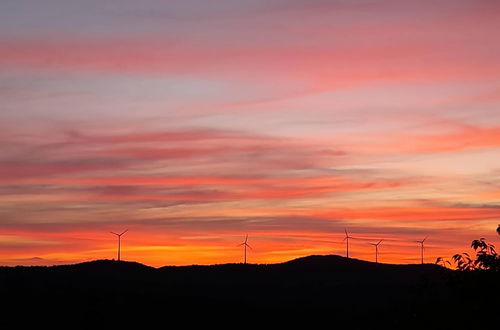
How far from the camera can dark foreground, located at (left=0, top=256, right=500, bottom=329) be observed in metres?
121

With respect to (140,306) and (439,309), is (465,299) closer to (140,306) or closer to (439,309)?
(439,309)

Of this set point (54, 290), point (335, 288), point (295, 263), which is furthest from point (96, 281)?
point (295, 263)

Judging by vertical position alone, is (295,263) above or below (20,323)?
above

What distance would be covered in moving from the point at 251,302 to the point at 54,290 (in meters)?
34.0

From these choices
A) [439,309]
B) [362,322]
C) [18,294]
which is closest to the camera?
[439,309]

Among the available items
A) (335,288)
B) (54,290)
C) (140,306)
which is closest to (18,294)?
(54,290)

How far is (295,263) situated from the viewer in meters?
187

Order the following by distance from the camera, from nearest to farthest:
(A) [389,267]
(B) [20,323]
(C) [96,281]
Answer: (B) [20,323] < (C) [96,281] < (A) [389,267]

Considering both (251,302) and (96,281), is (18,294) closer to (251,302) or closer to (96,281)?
(96,281)

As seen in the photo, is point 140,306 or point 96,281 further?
point 96,281

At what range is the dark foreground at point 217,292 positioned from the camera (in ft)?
396

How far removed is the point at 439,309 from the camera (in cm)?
4672

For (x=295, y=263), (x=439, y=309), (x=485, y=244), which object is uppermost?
(x=295, y=263)

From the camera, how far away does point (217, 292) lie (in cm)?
15312
